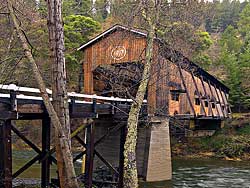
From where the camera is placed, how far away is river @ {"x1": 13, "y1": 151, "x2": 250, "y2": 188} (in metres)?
14.8

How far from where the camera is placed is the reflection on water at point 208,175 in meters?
14.7

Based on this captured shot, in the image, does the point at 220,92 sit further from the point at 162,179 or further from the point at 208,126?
the point at 162,179

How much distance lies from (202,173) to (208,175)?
0.59 meters

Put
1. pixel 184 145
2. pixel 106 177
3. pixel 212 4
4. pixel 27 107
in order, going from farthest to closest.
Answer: pixel 184 145 < pixel 106 177 < pixel 212 4 < pixel 27 107

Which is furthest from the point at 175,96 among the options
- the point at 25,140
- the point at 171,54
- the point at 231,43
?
the point at 231,43

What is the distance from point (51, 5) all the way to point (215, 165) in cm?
1825

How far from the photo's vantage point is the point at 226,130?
2786 cm

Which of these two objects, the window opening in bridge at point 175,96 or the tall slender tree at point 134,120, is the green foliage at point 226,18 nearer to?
the window opening in bridge at point 175,96

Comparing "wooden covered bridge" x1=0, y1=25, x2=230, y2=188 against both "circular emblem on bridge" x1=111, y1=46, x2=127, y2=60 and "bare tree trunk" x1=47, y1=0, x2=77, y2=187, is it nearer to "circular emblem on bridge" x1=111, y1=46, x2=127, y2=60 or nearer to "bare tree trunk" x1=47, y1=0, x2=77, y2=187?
"circular emblem on bridge" x1=111, y1=46, x2=127, y2=60

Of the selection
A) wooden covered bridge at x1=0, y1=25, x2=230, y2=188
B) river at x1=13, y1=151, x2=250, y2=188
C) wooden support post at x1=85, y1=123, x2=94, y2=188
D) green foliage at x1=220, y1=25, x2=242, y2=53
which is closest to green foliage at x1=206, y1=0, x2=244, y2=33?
green foliage at x1=220, y1=25, x2=242, y2=53

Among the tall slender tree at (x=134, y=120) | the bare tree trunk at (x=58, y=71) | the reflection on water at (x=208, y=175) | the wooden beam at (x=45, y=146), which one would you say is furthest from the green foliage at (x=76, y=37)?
the bare tree trunk at (x=58, y=71)

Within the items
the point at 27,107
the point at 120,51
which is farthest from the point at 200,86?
the point at 27,107

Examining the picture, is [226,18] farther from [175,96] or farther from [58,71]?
[58,71]

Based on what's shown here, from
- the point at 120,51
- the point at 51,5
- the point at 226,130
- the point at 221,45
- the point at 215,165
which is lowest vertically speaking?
the point at 215,165
